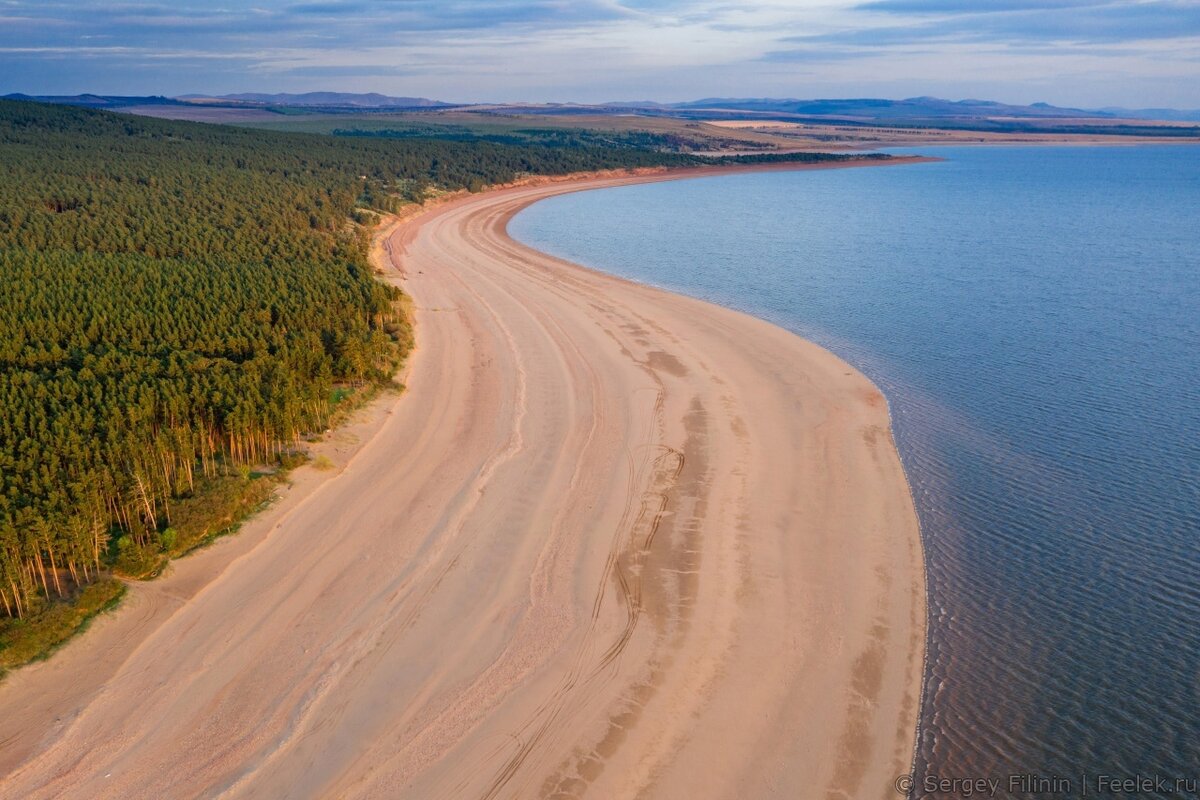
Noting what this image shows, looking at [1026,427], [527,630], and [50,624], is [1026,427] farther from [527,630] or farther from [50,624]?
[50,624]

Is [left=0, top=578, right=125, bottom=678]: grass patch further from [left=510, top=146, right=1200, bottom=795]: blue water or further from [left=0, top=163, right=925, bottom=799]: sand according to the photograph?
[left=510, top=146, right=1200, bottom=795]: blue water

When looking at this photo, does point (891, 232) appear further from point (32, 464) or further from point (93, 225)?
point (32, 464)

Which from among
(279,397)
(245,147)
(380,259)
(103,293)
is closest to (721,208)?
(380,259)

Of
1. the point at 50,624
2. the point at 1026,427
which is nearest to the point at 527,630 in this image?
the point at 50,624

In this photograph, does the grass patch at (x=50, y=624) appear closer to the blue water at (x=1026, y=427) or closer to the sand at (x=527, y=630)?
the sand at (x=527, y=630)

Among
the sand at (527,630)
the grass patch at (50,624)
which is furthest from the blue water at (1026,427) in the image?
the grass patch at (50,624)
